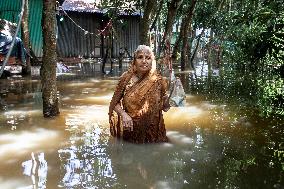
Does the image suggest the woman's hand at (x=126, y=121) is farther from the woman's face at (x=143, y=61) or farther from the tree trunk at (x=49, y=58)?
the tree trunk at (x=49, y=58)

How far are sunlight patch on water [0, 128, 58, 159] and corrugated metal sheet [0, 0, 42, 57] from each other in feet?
46.6

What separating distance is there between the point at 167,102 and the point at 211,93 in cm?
584

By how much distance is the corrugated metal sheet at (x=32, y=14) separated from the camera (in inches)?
815

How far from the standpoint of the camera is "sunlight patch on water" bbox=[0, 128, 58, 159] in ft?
19.4

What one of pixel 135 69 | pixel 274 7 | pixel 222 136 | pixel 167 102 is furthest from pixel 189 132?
pixel 274 7

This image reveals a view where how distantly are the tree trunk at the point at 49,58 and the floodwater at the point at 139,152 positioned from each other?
326 mm

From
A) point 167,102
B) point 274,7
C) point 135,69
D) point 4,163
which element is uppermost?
point 274,7

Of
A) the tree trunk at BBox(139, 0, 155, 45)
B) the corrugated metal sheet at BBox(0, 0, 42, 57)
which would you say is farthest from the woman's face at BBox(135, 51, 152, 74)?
the corrugated metal sheet at BBox(0, 0, 42, 57)

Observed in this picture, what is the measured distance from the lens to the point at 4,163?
536cm

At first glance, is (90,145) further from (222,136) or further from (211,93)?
(211,93)

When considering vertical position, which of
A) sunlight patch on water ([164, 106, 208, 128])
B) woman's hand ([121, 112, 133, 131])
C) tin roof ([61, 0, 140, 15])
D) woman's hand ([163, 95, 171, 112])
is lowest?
sunlight patch on water ([164, 106, 208, 128])

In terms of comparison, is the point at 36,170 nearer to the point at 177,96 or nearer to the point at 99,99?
the point at 177,96

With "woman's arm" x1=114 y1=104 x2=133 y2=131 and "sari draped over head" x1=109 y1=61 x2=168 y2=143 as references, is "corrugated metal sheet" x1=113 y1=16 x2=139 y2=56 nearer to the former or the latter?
"sari draped over head" x1=109 y1=61 x2=168 y2=143

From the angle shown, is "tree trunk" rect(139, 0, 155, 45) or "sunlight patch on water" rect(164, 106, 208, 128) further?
"tree trunk" rect(139, 0, 155, 45)
